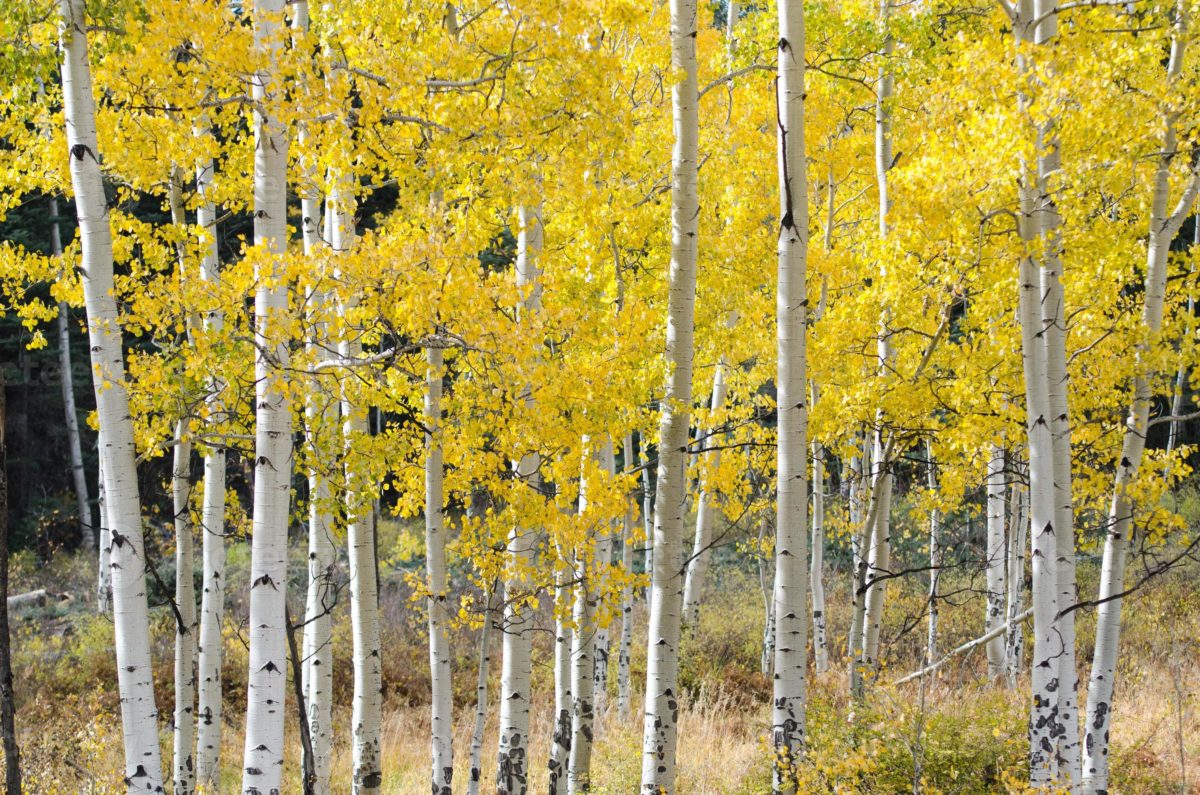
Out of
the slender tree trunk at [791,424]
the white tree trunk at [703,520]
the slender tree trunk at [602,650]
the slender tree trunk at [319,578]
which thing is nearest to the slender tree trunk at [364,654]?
the slender tree trunk at [319,578]

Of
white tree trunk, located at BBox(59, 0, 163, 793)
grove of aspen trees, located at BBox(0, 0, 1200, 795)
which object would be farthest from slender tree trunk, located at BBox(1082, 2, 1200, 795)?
white tree trunk, located at BBox(59, 0, 163, 793)

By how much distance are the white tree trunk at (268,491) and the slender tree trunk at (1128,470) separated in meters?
5.44

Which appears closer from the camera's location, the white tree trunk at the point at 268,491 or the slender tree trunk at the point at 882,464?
the white tree trunk at the point at 268,491

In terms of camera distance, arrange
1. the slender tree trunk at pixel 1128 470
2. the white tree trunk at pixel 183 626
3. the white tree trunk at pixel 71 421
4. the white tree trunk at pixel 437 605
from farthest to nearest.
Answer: the white tree trunk at pixel 71 421 → the white tree trunk at pixel 183 626 → the white tree trunk at pixel 437 605 → the slender tree trunk at pixel 1128 470

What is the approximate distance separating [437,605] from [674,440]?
237 cm

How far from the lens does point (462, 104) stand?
6.09 meters

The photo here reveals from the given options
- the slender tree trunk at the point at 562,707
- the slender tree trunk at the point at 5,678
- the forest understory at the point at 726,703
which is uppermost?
the slender tree trunk at the point at 5,678

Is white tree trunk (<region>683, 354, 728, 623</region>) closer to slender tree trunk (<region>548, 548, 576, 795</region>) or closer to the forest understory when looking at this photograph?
the forest understory

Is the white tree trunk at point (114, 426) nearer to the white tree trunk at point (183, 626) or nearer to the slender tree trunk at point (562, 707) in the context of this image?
the white tree trunk at point (183, 626)

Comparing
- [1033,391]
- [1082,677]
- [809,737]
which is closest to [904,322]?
[1033,391]

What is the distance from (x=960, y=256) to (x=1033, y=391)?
3.66 ft

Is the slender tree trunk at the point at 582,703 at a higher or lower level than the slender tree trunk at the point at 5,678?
lower

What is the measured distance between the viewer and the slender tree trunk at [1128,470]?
6.73m

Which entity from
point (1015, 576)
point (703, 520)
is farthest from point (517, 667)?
point (1015, 576)
